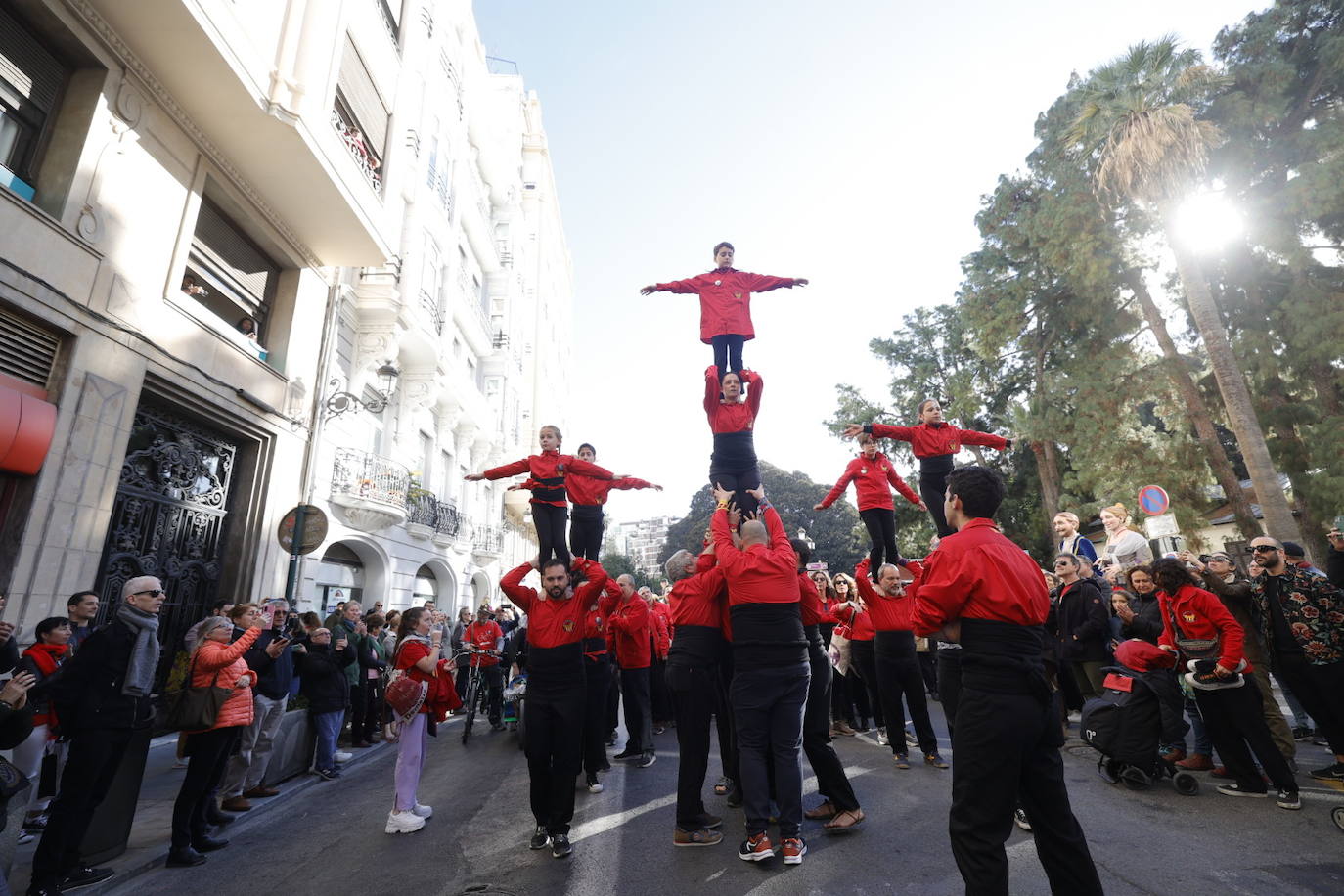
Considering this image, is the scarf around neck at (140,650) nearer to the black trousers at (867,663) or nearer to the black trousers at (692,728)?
the black trousers at (692,728)

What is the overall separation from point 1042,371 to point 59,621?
24.2 meters

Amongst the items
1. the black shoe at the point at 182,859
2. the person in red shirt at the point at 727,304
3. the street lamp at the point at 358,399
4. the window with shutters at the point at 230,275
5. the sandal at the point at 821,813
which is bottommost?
the black shoe at the point at 182,859

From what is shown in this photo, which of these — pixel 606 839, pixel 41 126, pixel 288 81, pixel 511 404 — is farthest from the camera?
pixel 511 404

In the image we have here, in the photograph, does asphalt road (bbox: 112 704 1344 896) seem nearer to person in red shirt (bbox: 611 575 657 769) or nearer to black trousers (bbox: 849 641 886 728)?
person in red shirt (bbox: 611 575 657 769)

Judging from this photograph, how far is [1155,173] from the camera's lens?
52.1ft

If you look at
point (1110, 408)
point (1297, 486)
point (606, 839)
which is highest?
point (1110, 408)

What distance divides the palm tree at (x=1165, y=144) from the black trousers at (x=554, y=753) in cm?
1615

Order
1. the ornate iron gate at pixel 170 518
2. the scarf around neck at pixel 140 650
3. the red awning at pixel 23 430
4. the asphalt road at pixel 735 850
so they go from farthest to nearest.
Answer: the ornate iron gate at pixel 170 518 → the red awning at pixel 23 430 → the scarf around neck at pixel 140 650 → the asphalt road at pixel 735 850

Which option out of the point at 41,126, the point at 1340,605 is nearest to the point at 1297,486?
the point at 1340,605

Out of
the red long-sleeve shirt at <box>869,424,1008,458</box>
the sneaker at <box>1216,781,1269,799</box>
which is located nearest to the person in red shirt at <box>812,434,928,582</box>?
the red long-sleeve shirt at <box>869,424,1008,458</box>

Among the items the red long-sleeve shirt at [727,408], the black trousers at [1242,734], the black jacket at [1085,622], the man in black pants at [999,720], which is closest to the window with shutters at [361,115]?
the red long-sleeve shirt at [727,408]

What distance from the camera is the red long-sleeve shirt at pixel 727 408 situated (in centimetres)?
765

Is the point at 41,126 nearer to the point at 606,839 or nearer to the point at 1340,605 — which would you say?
the point at 606,839

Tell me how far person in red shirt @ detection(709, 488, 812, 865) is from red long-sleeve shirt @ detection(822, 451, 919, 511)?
147 inches
